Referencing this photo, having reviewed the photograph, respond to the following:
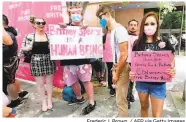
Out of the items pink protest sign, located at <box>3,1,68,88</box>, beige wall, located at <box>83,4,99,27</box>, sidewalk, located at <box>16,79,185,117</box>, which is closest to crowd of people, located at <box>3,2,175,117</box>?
sidewalk, located at <box>16,79,185,117</box>

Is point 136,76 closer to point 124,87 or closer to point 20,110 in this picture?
point 124,87

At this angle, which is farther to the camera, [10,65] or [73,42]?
[10,65]

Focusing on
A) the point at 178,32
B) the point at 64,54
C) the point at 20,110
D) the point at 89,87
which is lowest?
the point at 20,110

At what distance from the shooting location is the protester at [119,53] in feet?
7.51

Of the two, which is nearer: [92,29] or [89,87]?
[92,29]

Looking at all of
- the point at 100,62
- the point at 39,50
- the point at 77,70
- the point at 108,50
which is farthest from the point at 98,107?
the point at 100,62

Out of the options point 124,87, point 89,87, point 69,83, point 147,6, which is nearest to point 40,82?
point 69,83

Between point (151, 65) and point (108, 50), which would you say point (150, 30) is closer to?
point (151, 65)

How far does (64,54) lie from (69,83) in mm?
535

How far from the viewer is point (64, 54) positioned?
2.92 metres

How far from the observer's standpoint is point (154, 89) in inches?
86.4

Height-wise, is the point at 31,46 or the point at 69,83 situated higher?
the point at 31,46

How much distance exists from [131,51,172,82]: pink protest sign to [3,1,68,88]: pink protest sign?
1.63 metres

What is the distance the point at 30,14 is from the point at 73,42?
A: 4.31 feet
